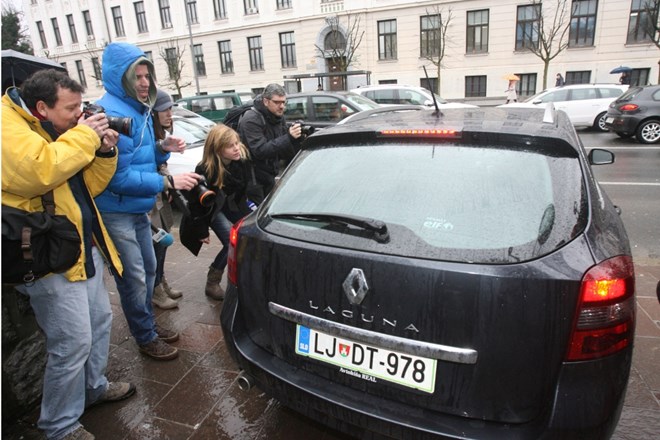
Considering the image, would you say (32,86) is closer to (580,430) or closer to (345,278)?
(345,278)

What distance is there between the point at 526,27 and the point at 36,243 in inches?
1155

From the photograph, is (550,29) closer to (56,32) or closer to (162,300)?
(162,300)

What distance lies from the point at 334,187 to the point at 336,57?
2869 cm

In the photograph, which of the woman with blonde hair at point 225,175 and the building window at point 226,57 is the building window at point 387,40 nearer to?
the building window at point 226,57

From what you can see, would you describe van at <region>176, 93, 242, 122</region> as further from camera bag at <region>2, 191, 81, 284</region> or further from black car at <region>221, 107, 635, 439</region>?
black car at <region>221, 107, 635, 439</region>

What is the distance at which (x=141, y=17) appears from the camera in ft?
124

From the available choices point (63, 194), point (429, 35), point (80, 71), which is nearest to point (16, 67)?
point (63, 194)

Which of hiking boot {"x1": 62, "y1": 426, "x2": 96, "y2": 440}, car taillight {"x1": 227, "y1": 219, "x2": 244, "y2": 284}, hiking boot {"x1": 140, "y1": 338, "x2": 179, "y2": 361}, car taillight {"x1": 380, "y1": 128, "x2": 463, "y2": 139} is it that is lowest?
hiking boot {"x1": 140, "y1": 338, "x2": 179, "y2": 361}

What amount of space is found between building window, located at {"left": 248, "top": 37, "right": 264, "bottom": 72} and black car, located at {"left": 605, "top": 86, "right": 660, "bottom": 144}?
2700cm

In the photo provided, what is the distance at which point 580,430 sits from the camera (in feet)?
4.83

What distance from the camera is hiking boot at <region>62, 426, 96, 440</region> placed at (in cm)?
217

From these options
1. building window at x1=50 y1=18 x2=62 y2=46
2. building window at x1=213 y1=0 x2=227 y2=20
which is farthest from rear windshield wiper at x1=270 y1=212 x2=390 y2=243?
building window at x1=50 y1=18 x2=62 y2=46

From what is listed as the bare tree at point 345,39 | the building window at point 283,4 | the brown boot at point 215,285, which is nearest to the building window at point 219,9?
the building window at point 283,4

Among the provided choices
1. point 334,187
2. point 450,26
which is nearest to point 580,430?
point 334,187
